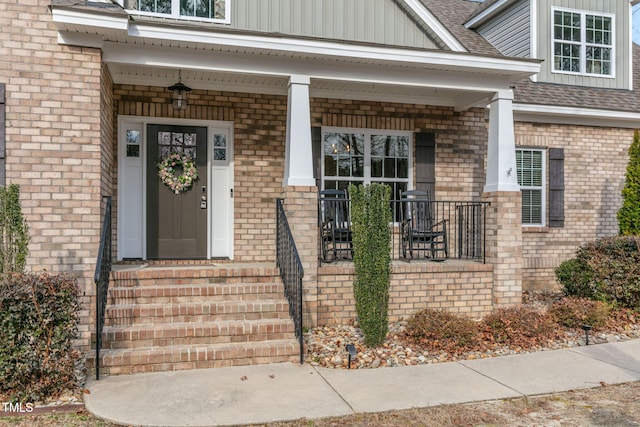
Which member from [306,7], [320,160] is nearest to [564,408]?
[320,160]

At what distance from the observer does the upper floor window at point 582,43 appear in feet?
31.6

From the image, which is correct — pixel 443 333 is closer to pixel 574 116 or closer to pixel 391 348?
pixel 391 348

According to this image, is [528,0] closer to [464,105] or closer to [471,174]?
[464,105]

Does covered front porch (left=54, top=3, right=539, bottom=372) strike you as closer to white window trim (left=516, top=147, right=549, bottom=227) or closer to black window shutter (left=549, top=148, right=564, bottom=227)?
white window trim (left=516, top=147, right=549, bottom=227)

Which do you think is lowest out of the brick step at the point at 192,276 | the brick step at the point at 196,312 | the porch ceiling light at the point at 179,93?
the brick step at the point at 196,312

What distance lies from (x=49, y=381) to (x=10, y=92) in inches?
123

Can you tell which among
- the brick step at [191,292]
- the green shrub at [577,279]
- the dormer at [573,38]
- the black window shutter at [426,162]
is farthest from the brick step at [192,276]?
the dormer at [573,38]

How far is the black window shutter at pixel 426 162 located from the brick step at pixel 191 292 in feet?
10.9

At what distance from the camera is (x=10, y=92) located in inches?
208

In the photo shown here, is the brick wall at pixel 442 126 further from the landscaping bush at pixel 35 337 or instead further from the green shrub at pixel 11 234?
the landscaping bush at pixel 35 337

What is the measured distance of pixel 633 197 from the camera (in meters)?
8.07

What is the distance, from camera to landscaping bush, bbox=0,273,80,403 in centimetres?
385

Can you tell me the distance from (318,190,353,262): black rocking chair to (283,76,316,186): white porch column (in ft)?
2.03

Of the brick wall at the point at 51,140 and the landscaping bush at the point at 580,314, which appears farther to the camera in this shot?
the landscaping bush at the point at 580,314
